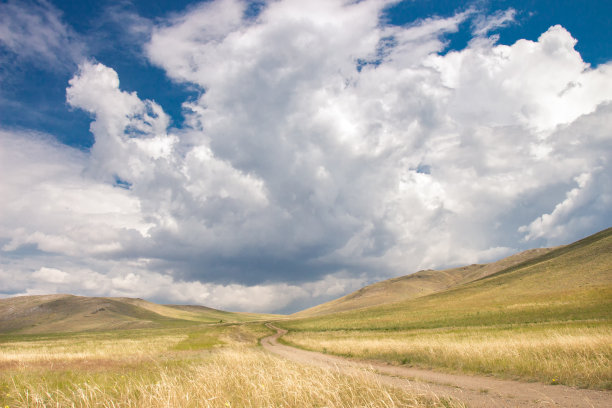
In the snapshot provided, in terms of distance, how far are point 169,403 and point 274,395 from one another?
112 inches

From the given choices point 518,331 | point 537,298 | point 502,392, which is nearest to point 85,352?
point 502,392

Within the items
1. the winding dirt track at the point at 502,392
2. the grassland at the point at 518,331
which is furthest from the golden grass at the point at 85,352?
the winding dirt track at the point at 502,392

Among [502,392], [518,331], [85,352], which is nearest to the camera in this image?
[502,392]

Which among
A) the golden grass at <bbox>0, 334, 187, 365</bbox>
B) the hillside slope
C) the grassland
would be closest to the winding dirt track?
the grassland

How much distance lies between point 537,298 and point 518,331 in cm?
4467

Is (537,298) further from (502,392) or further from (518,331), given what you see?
(502,392)

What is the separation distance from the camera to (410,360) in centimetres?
2516

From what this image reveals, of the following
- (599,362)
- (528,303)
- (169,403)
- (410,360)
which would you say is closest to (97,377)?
(169,403)

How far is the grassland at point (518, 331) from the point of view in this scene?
1702 centimetres

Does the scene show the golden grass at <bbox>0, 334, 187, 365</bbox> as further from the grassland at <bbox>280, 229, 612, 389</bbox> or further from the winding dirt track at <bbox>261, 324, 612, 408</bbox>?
the winding dirt track at <bbox>261, 324, 612, 408</bbox>

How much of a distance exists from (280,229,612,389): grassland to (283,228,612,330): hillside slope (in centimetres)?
17

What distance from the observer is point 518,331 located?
42.6 m

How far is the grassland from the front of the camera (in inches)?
670

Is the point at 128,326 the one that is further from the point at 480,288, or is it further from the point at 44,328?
the point at 480,288
